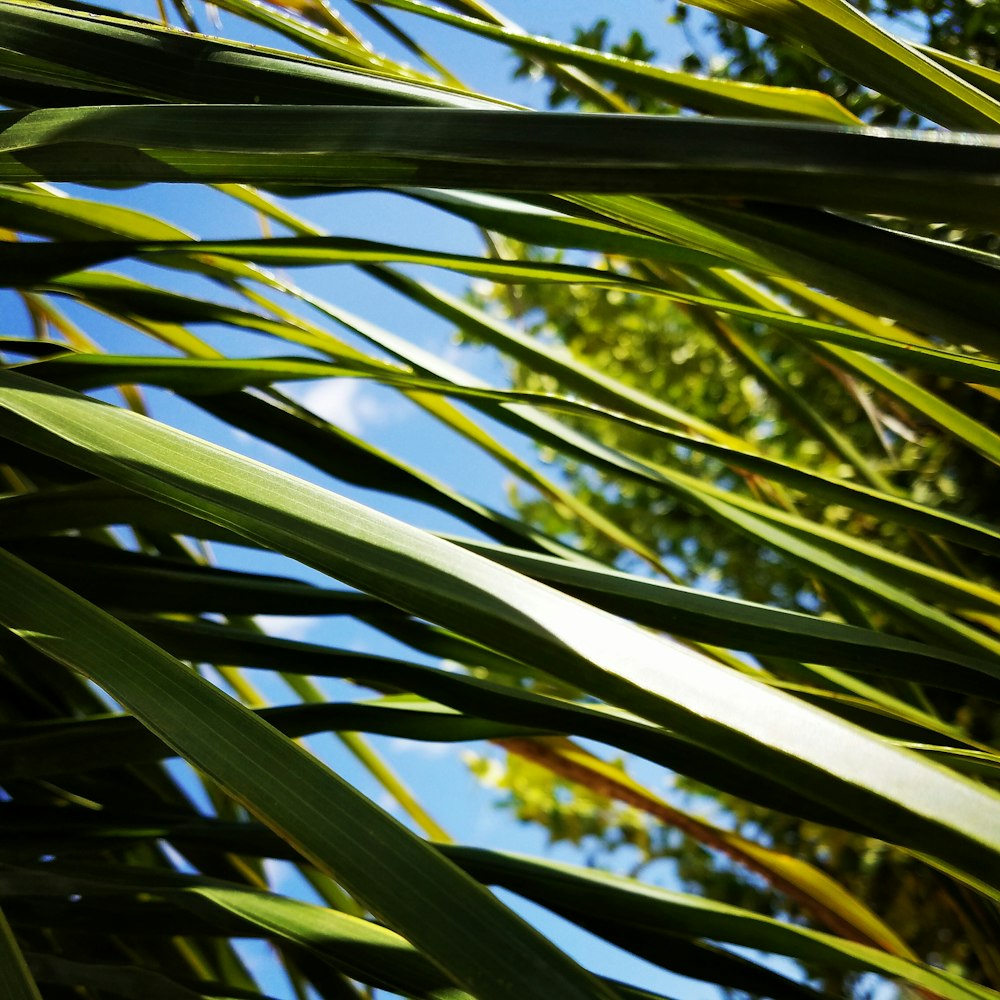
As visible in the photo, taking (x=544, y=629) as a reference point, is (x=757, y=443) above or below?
above

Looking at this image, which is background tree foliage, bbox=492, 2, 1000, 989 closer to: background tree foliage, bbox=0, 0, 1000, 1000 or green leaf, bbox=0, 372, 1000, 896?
background tree foliage, bbox=0, 0, 1000, 1000

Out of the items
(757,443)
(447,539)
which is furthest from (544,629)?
(757,443)

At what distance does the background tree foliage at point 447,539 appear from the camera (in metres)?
0.20

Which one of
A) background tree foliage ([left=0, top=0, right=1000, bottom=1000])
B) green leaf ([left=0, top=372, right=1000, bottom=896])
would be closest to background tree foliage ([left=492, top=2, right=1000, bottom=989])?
background tree foliage ([left=0, top=0, right=1000, bottom=1000])

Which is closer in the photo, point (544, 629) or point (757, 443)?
point (544, 629)

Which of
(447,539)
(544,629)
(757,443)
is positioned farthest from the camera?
(757,443)

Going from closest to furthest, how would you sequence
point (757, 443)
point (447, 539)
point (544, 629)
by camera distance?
point (544, 629)
point (447, 539)
point (757, 443)

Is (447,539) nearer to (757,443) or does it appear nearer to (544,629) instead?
(544,629)

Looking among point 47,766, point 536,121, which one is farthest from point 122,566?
point 536,121

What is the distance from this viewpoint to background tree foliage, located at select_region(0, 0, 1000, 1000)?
20 centimetres

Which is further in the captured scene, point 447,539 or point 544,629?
point 447,539

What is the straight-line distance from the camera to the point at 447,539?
0.40 meters

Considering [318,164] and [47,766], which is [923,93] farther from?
[47,766]

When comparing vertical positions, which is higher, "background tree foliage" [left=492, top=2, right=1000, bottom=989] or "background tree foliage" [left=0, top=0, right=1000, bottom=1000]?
"background tree foliage" [left=492, top=2, right=1000, bottom=989]
